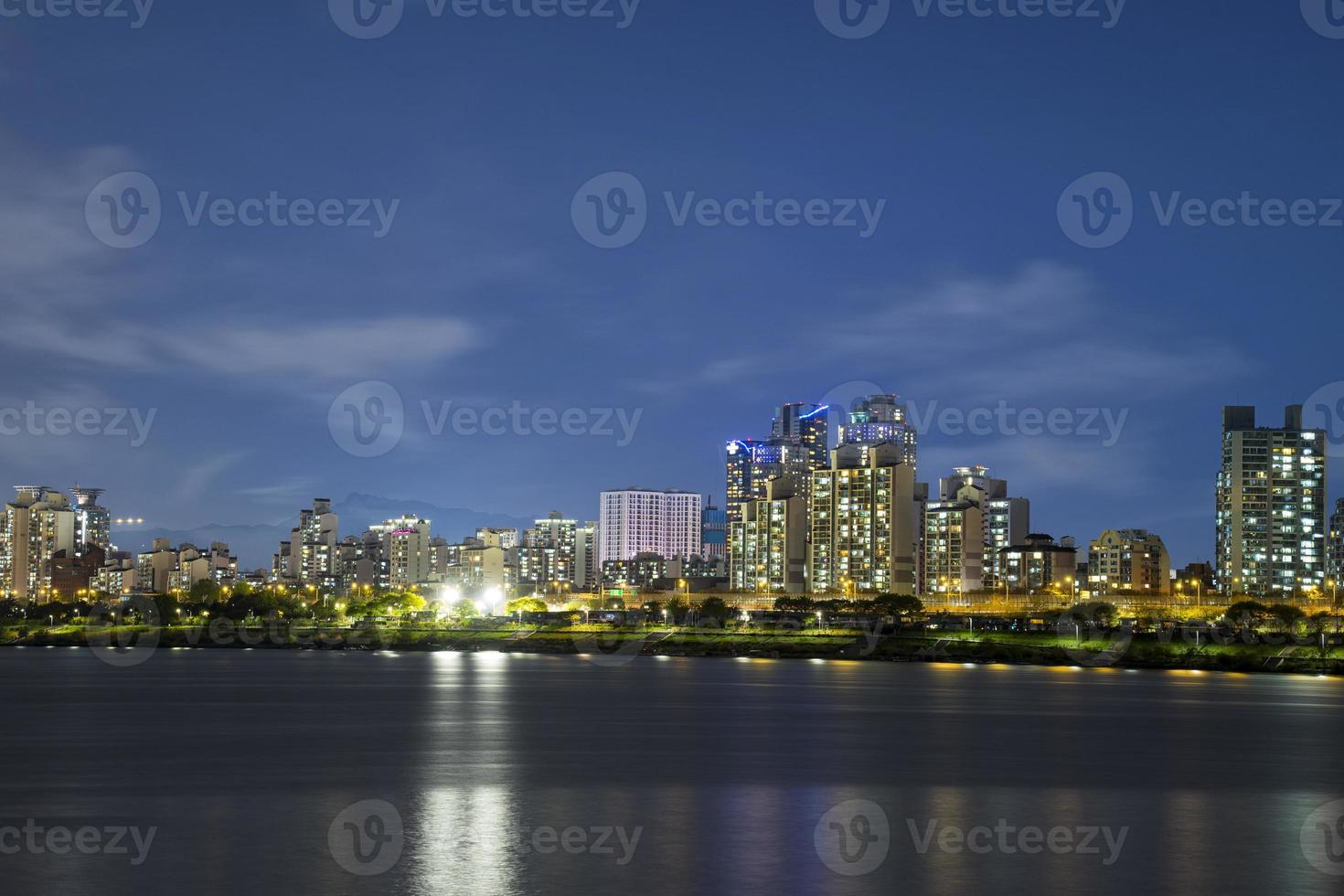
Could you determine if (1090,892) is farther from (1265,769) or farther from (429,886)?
(1265,769)

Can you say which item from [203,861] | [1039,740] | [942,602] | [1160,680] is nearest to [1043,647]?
[1160,680]

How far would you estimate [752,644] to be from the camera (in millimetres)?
126500

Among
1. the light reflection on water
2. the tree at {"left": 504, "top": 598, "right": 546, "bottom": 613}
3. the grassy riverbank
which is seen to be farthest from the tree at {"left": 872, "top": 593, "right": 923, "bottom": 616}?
the light reflection on water

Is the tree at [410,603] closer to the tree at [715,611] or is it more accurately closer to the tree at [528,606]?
the tree at [528,606]

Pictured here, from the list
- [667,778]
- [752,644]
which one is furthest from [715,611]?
[667,778]

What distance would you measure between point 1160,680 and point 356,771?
63.3m

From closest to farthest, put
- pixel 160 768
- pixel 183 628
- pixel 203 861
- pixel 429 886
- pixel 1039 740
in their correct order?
pixel 429 886
pixel 203 861
pixel 160 768
pixel 1039 740
pixel 183 628

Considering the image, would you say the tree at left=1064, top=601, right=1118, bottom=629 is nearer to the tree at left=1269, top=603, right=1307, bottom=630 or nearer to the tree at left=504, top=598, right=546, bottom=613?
the tree at left=1269, top=603, right=1307, bottom=630

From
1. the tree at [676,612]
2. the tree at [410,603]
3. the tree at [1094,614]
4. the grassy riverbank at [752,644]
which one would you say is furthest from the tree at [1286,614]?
the tree at [410,603]

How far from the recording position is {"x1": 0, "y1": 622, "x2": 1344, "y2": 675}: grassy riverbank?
10581 centimetres

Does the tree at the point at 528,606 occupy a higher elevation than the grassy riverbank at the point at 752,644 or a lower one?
higher

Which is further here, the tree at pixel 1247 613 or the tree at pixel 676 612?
the tree at pixel 676 612

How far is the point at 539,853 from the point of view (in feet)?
82.1

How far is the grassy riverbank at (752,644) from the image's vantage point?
347ft
